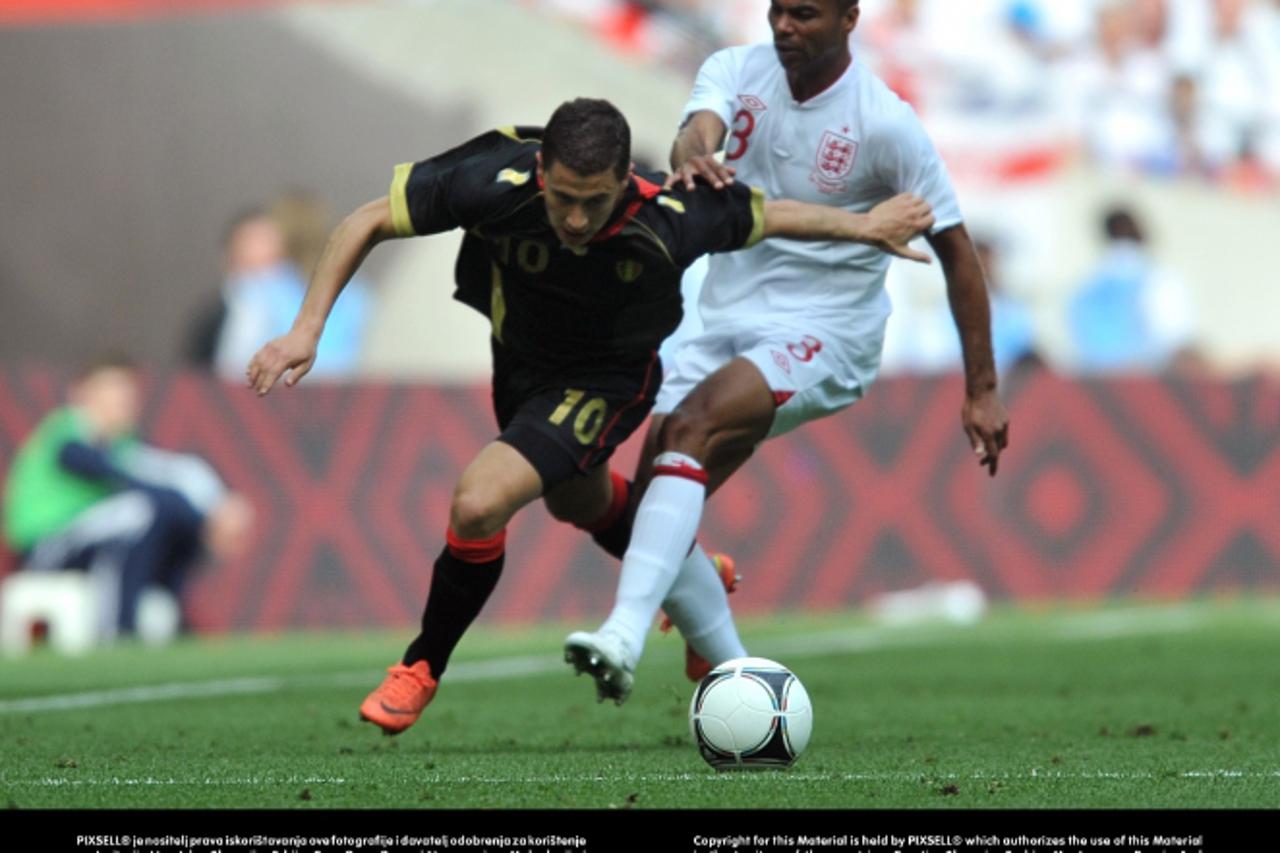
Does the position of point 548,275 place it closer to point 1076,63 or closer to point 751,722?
point 751,722

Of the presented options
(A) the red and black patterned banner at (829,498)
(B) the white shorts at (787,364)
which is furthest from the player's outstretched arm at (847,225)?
(A) the red and black patterned banner at (829,498)

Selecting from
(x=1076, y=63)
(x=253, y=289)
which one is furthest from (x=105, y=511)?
(x=1076, y=63)

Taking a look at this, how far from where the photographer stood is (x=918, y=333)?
17.0m

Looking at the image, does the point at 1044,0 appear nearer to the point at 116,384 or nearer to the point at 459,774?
the point at 116,384

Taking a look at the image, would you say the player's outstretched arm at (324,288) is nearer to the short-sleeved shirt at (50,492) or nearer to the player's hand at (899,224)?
the player's hand at (899,224)

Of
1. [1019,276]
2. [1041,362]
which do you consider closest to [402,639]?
[1041,362]

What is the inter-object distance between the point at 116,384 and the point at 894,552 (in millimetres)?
4777

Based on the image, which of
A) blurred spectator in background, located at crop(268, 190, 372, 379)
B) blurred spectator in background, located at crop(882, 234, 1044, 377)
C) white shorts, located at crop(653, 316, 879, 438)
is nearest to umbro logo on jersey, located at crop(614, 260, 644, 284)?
white shorts, located at crop(653, 316, 879, 438)

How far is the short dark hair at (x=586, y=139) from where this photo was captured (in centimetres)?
625

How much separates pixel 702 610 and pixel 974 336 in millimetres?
1218

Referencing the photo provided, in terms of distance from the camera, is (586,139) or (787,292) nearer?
(586,139)

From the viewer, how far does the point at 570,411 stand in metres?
6.82

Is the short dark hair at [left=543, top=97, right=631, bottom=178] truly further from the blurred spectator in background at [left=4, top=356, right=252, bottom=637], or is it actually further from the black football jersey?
the blurred spectator in background at [left=4, top=356, right=252, bottom=637]

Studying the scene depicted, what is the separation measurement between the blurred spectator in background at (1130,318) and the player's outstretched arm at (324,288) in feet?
30.6
